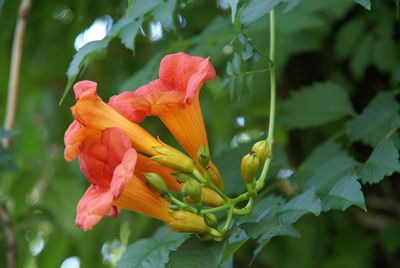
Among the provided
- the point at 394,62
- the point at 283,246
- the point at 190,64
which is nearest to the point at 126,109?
the point at 190,64

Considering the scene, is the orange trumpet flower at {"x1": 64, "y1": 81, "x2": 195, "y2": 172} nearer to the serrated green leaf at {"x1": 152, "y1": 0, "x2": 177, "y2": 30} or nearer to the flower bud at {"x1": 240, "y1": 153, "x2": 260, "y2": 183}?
the flower bud at {"x1": 240, "y1": 153, "x2": 260, "y2": 183}

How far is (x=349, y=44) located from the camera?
3.49m

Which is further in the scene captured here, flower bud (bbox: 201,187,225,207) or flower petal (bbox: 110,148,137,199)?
flower bud (bbox: 201,187,225,207)

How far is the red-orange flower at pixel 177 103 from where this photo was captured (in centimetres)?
177

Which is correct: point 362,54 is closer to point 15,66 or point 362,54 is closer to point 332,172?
point 332,172

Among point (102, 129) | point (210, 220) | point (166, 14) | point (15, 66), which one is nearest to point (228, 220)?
point (210, 220)

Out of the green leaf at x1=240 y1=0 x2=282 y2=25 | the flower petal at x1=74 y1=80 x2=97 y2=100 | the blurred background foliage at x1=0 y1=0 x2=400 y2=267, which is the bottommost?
the blurred background foliage at x1=0 y1=0 x2=400 y2=267

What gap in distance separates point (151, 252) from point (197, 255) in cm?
51

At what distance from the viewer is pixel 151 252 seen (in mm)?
2188

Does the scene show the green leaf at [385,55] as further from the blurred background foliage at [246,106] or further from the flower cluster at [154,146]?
the flower cluster at [154,146]

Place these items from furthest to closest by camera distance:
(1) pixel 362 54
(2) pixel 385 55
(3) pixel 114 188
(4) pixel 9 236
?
(1) pixel 362 54, (2) pixel 385 55, (4) pixel 9 236, (3) pixel 114 188

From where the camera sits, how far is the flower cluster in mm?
1676

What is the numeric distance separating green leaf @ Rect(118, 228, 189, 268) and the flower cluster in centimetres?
37

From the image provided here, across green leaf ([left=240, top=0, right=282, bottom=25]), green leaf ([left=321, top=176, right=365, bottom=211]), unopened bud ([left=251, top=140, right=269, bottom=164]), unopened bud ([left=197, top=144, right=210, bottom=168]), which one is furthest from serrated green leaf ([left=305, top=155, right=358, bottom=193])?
green leaf ([left=240, top=0, right=282, bottom=25])
